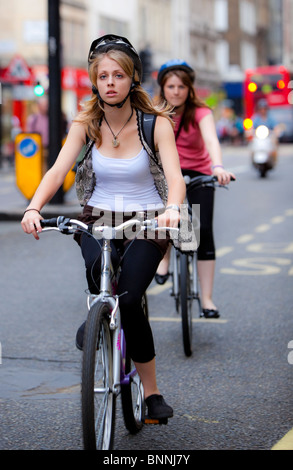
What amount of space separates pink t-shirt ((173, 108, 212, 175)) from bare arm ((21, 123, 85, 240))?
93.9 inches

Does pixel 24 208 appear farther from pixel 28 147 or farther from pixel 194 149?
pixel 194 149

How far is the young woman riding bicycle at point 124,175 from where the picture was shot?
4.11m

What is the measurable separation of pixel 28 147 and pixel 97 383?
11.9 m

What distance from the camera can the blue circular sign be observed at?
15381mm

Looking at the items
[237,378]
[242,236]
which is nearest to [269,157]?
[242,236]

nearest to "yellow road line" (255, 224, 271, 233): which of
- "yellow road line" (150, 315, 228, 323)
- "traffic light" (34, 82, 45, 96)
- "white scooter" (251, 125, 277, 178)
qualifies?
"traffic light" (34, 82, 45, 96)

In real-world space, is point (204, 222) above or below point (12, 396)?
above

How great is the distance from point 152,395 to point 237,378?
122cm

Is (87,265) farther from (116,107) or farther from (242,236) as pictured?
(242,236)

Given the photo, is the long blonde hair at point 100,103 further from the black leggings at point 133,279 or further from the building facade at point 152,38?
the building facade at point 152,38

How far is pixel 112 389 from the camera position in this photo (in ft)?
12.7

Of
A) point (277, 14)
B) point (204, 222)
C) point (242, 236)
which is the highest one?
point (277, 14)
